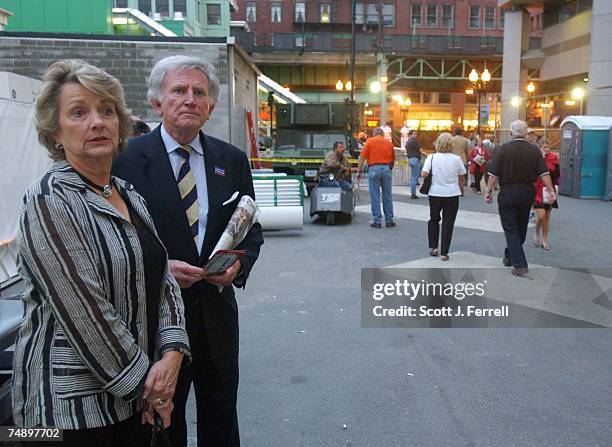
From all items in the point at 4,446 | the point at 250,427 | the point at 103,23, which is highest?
the point at 103,23

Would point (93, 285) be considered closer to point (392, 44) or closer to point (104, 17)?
point (104, 17)

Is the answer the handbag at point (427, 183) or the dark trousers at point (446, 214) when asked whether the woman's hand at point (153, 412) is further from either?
the handbag at point (427, 183)

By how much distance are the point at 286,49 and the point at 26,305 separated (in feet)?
155

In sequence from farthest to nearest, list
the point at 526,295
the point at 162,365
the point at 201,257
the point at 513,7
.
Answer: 1. the point at 513,7
2. the point at 526,295
3. the point at 201,257
4. the point at 162,365

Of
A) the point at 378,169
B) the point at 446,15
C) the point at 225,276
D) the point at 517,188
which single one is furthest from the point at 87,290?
the point at 446,15

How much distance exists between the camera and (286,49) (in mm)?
46969

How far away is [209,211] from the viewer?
268cm

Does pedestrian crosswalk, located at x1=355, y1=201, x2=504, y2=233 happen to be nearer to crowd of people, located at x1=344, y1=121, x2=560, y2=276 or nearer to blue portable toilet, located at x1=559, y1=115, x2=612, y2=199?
crowd of people, located at x1=344, y1=121, x2=560, y2=276

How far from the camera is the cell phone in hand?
96.4 inches

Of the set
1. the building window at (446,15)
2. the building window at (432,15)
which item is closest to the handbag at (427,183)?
the building window at (432,15)

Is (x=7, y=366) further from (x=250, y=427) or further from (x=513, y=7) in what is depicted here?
(x=513, y=7)

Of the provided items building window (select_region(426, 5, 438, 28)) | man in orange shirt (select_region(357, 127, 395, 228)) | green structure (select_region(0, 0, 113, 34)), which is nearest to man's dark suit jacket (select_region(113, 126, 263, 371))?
man in orange shirt (select_region(357, 127, 395, 228))

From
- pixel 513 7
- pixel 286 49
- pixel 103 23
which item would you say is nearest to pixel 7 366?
pixel 103 23

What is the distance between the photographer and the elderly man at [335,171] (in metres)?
12.8
